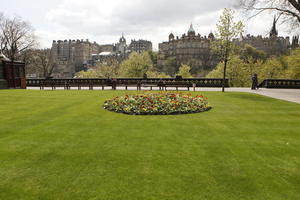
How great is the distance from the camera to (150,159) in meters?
4.75

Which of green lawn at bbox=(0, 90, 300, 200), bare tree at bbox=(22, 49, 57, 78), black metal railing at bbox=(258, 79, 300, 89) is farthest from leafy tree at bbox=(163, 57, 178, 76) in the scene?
green lawn at bbox=(0, 90, 300, 200)

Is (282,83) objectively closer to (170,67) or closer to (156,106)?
(156,106)

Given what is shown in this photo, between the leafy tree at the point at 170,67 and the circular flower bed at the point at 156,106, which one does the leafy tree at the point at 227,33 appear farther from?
the leafy tree at the point at 170,67

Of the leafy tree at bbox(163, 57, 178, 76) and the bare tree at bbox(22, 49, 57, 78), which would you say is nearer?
the bare tree at bbox(22, 49, 57, 78)

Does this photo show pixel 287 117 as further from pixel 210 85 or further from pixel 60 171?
pixel 210 85

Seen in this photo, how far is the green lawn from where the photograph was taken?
11.6ft

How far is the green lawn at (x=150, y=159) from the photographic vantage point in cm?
353

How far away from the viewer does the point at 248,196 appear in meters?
3.38

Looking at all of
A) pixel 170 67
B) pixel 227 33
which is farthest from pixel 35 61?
pixel 170 67

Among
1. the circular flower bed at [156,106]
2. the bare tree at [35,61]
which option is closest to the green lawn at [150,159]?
the circular flower bed at [156,106]

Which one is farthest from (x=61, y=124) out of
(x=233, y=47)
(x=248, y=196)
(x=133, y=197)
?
(x=233, y=47)

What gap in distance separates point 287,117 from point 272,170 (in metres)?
6.03

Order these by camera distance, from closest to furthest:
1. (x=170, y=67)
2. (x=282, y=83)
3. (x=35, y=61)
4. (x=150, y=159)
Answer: (x=150, y=159) < (x=282, y=83) < (x=35, y=61) < (x=170, y=67)

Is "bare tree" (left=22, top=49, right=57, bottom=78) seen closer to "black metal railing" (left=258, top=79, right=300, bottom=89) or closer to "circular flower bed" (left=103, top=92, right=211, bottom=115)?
"circular flower bed" (left=103, top=92, right=211, bottom=115)
